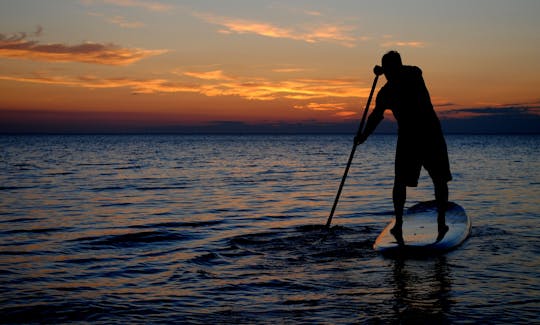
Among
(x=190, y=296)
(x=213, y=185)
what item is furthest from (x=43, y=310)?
(x=213, y=185)

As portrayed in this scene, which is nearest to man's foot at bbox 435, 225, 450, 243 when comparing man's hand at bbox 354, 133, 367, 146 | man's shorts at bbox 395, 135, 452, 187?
man's shorts at bbox 395, 135, 452, 187

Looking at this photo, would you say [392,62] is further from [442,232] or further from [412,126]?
[442,232]

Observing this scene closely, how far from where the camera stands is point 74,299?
231 inches

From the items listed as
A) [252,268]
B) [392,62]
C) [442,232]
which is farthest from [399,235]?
[392,62]

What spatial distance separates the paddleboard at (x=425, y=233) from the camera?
24.4 feet

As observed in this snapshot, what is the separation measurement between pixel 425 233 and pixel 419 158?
5.35ft

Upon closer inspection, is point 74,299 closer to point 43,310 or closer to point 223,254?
point 43,310

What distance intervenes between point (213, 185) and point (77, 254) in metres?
14.2

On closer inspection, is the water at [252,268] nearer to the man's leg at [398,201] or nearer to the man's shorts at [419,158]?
the man's leg at [398,201]

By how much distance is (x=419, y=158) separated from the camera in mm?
7207

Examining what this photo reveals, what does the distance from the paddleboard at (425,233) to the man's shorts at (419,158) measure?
939 millimetres

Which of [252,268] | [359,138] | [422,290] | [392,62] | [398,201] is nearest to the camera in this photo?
[422,290]

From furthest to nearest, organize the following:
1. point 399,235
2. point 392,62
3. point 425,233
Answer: point 425,233 → point 399,235 → point 392,62

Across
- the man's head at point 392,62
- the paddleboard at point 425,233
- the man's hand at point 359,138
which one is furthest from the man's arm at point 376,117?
the paddleboard at point 425,233
